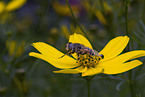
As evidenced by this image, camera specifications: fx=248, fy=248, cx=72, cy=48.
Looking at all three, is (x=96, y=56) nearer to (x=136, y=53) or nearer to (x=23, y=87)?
(x=136, y=53)

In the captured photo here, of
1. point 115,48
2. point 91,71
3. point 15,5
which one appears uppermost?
point 15,5

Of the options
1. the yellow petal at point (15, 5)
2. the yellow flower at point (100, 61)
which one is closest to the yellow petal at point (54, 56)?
the yellow flower at point (100, 61)

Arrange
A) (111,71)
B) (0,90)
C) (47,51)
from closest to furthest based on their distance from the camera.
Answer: (111,71)
(47,51)
(0,90)

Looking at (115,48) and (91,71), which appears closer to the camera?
(91,71)

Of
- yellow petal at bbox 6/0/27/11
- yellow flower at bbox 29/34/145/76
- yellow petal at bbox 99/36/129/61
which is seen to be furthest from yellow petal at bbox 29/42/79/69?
yellow petal at bbox 6/0/27/11

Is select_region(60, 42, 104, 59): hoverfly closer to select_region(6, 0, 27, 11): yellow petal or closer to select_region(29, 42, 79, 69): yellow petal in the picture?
select_region(29, 42, 79, 69): yellow petal

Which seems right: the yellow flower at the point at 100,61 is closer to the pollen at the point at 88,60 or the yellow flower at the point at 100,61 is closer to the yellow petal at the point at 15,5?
the pollen at the point at 88,60

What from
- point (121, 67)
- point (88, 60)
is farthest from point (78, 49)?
point (121, 67)

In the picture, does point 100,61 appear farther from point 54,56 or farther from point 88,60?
point 54,56

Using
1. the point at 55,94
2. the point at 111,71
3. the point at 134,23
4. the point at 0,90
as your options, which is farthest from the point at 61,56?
the point at 134,23
